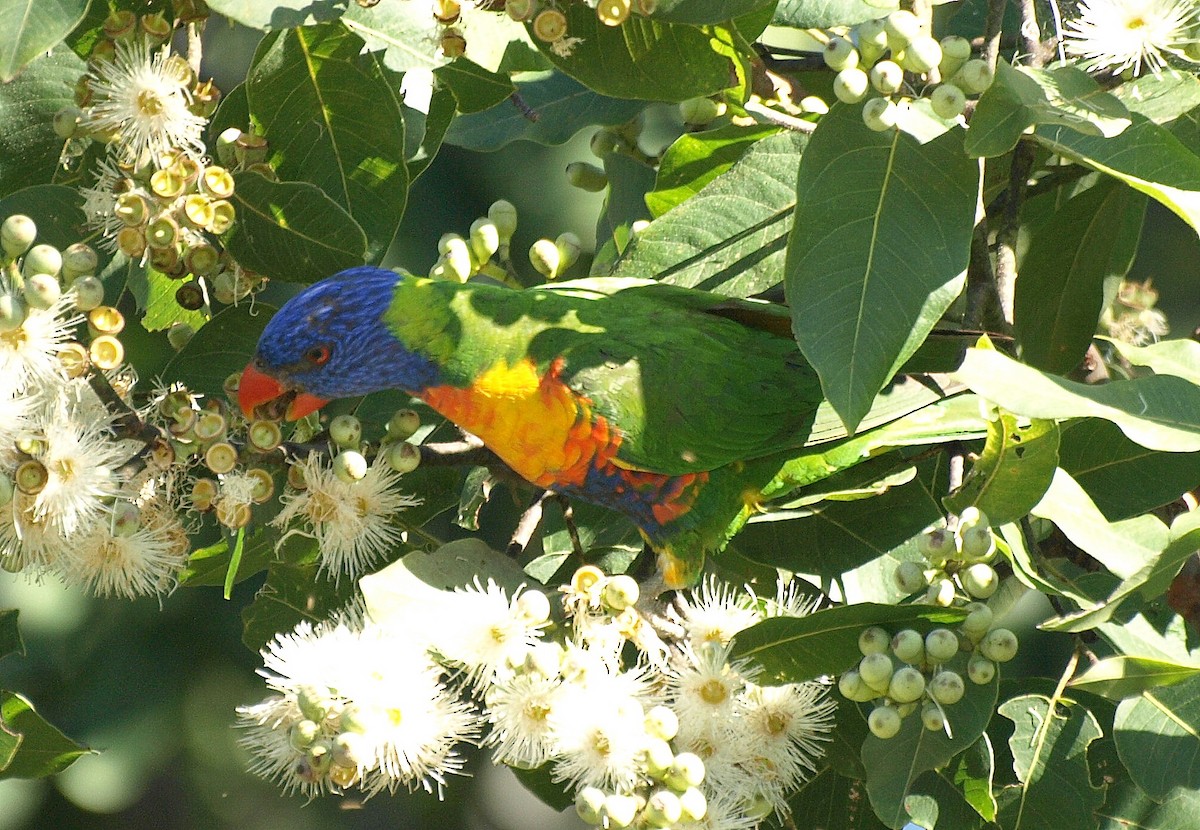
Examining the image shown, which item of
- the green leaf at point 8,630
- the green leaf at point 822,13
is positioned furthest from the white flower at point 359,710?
the green leaf at point 822,13

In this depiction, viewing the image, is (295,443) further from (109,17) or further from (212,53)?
(212,53)

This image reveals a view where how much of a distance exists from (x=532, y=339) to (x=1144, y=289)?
1.25 m

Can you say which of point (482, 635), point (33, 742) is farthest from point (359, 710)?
point (33, 742)

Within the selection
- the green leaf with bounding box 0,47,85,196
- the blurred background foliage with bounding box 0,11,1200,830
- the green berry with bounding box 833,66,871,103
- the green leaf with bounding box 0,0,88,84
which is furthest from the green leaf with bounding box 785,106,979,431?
the blurred background foliage with bounding box 0,11,1200,830

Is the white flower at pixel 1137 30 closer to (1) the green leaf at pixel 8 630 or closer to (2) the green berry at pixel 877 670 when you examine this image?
(2) the green berry at pixel 877 670

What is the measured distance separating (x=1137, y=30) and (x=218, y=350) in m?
1.16

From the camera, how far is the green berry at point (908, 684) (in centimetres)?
131

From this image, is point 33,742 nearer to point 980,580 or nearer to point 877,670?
point 877,670

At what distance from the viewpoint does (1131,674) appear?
1.28 m

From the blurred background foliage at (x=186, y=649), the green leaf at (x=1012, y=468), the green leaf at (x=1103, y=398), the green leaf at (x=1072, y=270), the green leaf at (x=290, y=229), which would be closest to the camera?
the green leaf at (x=1103, y=398)

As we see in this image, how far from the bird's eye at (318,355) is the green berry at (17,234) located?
1.31 ft

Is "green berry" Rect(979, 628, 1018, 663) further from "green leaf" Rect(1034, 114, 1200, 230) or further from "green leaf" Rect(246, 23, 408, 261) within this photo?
"green leaf" Rect(246, 23, 408, 261)

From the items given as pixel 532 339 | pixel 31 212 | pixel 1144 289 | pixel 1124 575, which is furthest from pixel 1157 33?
pixel 31 212

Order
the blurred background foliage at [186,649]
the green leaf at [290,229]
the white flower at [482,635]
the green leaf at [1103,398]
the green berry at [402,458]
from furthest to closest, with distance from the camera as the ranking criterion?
1. the blurred background foliage at [186,649]
2. the green berry at [402,458]
3. the green leaf at [290,229]
4. the white flower at [482,635]
5. the green leaf at [1103,398]
